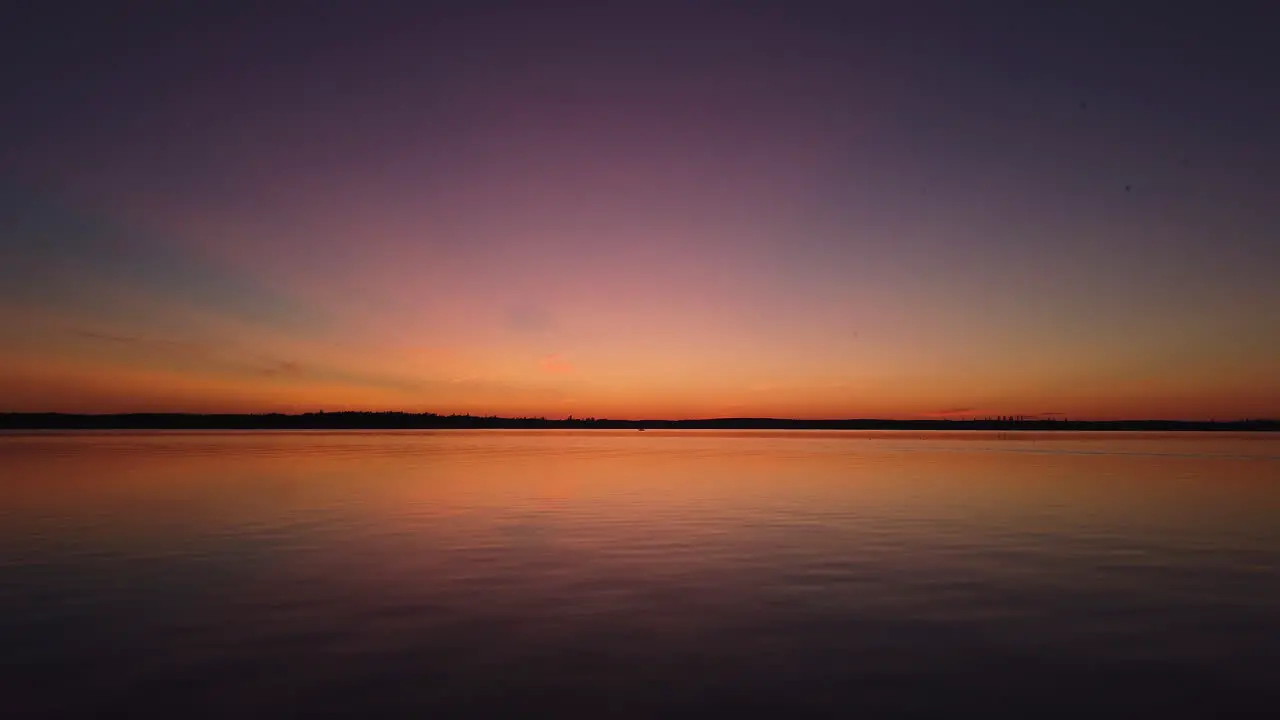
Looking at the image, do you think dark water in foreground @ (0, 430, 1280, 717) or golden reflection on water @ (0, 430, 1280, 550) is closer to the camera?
dark water in foreground @ (0, 430, 1280, 717)

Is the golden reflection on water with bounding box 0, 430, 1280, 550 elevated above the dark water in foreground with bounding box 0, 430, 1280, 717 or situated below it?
above

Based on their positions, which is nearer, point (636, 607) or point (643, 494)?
point (636, 607)

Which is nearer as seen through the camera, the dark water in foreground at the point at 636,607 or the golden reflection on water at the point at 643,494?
the dark water in foreground at the point at 636,607

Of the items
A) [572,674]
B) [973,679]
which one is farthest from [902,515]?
[572,674]

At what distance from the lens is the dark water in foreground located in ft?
37.6

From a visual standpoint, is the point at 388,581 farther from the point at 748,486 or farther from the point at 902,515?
the point at 748,486

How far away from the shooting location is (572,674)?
481 inches

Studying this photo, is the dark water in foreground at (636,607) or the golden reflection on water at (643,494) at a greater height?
the golden reflection on water at (643,494)

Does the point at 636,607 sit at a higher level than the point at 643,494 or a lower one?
lower

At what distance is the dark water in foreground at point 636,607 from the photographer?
37.6ft

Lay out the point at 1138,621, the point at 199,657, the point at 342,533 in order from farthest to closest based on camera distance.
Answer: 1. the point at 342,533
2. the point at 1138,621
3. the point at 199,657

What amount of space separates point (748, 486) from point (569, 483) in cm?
1094

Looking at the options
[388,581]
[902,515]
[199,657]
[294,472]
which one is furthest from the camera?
[294,472]

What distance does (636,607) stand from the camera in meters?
16.6
